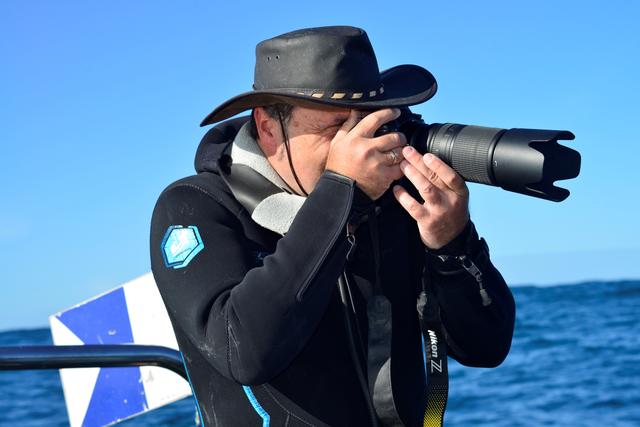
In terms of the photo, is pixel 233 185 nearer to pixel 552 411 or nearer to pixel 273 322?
pixel 273 322

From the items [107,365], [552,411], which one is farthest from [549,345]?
[107,365]

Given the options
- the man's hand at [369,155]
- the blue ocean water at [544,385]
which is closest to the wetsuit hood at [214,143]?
the man's hand at [369,155]

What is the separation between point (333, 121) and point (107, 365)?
1.08 m

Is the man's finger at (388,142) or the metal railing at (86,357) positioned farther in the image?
the metal railing at (86,357)

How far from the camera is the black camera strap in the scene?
2258mm

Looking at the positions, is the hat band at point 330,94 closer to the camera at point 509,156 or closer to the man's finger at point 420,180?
the camera at point 509,156

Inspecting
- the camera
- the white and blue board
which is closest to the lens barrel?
the camera

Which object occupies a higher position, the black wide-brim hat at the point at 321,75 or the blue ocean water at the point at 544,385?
the black wide-brim hat at the point at 321,75

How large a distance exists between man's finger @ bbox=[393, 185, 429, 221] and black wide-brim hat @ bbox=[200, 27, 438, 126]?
22cm

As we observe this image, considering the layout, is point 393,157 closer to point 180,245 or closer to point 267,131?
point 267,131

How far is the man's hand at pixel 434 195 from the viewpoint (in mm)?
2037

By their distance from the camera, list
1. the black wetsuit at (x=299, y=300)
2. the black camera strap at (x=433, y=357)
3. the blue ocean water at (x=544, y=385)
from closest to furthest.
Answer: the black wetsuit at (x=299, y=300), the black camera strap at (x=433, y=357), the blue ocean water at (x=544, y=385)

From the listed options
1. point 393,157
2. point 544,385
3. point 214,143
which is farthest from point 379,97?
point 544,385

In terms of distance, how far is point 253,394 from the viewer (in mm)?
2133
